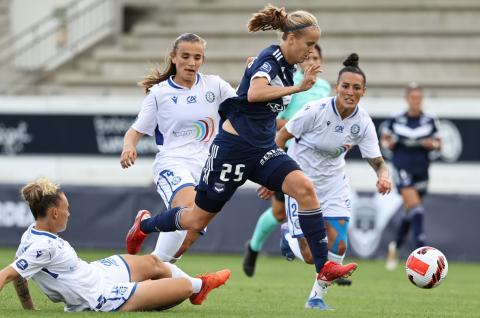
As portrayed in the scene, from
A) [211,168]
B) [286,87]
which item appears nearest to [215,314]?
[211,168]

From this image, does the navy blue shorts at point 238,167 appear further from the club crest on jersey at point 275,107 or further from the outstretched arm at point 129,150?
the outstretched arm at point 129,150

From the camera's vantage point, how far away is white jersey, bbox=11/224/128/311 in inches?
296

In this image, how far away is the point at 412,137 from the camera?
15906 millimetres

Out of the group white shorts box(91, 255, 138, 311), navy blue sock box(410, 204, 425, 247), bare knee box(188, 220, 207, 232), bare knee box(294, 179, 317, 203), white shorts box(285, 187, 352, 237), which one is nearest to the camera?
white shorts box(91, 255, 138, 311)

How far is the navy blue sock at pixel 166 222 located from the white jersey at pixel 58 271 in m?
0.94

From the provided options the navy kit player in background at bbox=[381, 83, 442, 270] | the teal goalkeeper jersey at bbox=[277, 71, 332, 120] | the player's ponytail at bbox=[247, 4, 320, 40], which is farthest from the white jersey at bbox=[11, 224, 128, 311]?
the navy kit player in background at bbox=[381, 83, 442, 270]

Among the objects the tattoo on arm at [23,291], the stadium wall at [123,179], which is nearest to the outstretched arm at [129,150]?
the tattoo on arm at [23,291]

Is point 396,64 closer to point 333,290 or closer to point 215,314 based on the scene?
point 333,290

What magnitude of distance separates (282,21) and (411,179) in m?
7.64

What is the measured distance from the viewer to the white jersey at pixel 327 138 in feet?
31.2

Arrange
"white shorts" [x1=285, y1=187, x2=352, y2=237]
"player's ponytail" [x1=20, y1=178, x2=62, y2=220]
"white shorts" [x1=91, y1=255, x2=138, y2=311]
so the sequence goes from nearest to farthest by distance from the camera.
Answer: "player's ponytail" [x1=20, y1=178, x2=62, y2=220], "white shorts" [x1=91, y1=255, x2=138, y2=311], "white shorts" [x1=285, y1=187, x2=352, y2=237]

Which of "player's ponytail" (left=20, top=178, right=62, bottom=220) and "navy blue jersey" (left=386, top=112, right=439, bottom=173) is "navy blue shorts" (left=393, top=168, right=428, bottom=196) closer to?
"navy blue jersey" (left=386, top=112, right=439, bottom=173)

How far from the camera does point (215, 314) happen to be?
823 cm

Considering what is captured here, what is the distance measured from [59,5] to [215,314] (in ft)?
61.3
